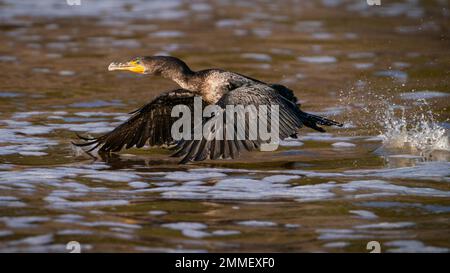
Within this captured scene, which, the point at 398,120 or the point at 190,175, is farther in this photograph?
the point at 398,120

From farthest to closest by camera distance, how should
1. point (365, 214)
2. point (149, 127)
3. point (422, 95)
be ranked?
point (422, 95)
point (149, 127)
point (365, 214)

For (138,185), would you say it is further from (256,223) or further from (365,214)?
(365,214)

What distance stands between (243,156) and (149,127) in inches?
41.0

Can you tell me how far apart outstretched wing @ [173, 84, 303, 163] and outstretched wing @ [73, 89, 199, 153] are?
97 cm

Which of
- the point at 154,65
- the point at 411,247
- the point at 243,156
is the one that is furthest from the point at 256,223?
the point at 154,65

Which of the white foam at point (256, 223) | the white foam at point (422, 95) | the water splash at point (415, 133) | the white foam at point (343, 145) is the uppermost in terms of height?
the white foam at point (422, 95)

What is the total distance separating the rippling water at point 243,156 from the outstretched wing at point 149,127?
18cm

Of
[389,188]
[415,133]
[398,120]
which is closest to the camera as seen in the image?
[389,188]

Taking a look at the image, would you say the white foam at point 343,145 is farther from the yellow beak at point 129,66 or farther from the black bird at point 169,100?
the yellow beak at point 129,66

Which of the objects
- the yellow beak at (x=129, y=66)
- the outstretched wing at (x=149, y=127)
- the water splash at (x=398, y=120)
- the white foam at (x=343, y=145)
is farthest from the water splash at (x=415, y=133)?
the yellow beak at (x=129, y=66)

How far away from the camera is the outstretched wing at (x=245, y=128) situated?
7.43m

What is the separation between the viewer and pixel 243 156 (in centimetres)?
884

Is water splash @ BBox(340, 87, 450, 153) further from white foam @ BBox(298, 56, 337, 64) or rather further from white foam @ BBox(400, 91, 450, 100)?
white foam @ BBox(298, 56, 337, 64)
